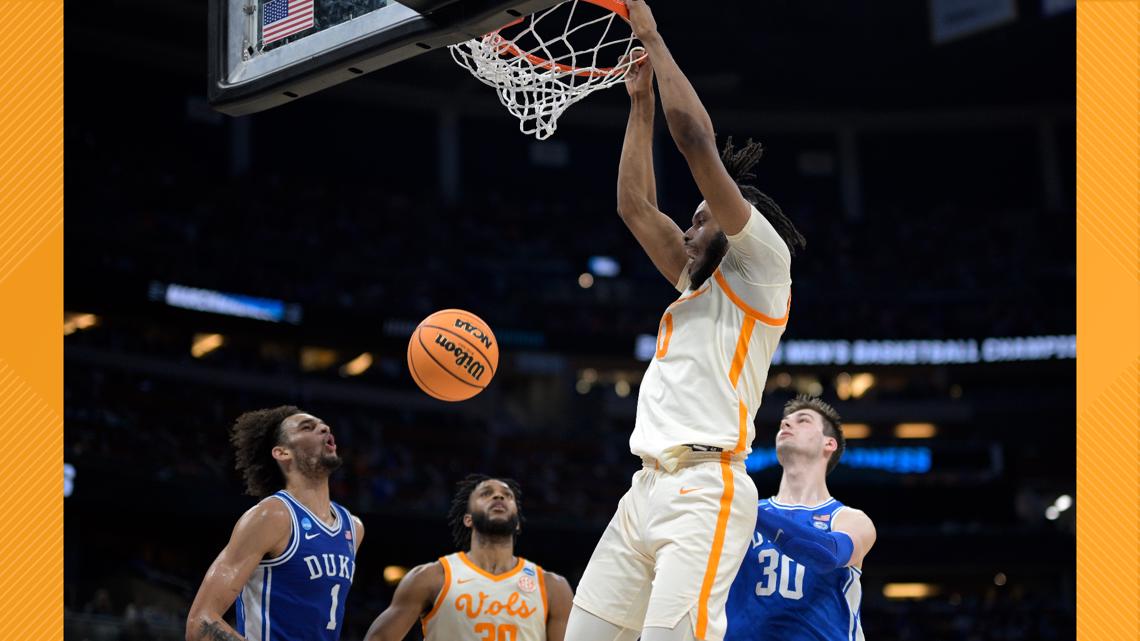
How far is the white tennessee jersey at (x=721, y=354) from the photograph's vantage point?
13.8ft

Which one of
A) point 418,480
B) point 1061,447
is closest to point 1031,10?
point 1061,447

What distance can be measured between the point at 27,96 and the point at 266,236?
50.9 ft

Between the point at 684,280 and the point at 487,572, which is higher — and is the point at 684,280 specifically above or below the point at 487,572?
→ above

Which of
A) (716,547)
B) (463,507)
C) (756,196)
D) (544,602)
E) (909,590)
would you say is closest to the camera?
(716,547)

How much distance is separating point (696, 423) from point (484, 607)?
9.54 ft

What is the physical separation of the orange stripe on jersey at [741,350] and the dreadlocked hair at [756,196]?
33 centimetres

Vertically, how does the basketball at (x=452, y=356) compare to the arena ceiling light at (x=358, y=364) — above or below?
below

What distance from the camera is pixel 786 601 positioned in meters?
5.64

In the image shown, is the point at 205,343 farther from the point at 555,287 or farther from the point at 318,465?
the point at 318,465

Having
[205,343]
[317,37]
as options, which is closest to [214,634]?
[317,37]

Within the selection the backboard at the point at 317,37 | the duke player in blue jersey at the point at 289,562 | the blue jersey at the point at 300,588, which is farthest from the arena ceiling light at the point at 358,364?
the backboard at the point at 317,37

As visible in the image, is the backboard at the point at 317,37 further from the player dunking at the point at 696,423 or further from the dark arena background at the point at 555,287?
the dark arena background at the point at 555,287

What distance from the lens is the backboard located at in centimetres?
448

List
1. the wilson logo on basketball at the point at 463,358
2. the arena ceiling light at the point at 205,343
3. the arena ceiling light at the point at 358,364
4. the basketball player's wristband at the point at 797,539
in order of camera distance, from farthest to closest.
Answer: the arena ceiling light at the point at 358,364
the arena ceiling light at the point at 205,343
the wilson logo on basketball at the point at 463,358
the basketball player's wristband at the point at 797,539
